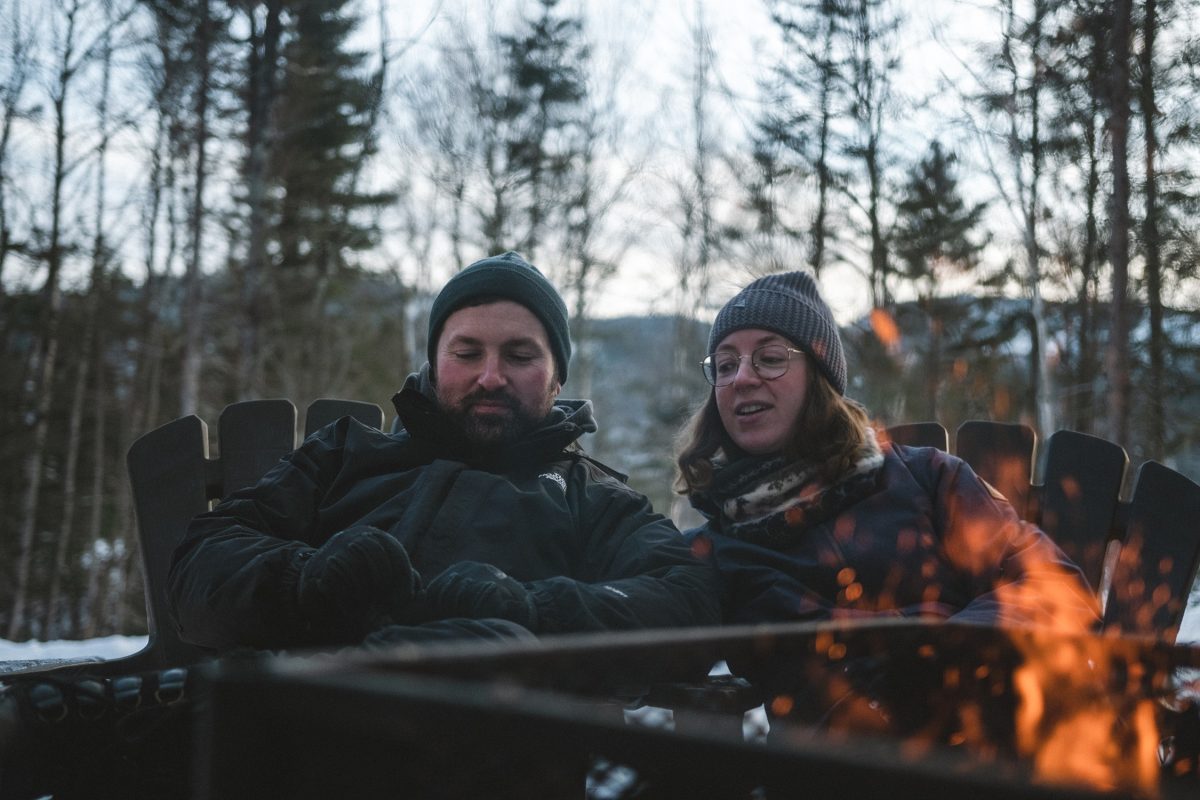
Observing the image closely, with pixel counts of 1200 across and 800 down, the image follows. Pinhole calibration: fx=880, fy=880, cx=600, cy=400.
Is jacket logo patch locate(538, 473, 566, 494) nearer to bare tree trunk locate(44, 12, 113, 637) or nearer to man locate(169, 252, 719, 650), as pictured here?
man locate(169, 252, 719, 650)

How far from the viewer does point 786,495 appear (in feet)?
7.61

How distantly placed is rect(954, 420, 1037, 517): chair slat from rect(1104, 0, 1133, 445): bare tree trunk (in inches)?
216

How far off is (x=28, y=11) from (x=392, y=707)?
12803 millimetres

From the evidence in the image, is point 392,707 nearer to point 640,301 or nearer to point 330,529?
point 330,529

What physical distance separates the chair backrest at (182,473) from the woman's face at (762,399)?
4.63 feet

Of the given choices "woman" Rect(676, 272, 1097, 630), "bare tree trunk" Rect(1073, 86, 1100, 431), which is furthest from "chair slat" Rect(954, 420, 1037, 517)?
"bare tree trunk" Rect(1073, 86, 1100, 431)

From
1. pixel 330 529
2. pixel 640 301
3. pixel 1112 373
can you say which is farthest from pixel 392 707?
pixel 640 301

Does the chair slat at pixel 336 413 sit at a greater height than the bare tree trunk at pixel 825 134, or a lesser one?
lesser

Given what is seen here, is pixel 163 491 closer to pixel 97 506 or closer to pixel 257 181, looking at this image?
pixel 257 181

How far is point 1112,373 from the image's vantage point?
7.83 m

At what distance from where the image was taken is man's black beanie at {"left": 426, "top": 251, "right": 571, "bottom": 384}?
2332mm

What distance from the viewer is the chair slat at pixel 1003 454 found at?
285 centimetres

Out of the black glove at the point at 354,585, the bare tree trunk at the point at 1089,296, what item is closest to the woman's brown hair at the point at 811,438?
the black glove at the point at 354,585

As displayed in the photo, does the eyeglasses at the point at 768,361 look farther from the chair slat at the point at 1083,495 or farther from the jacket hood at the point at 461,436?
the chair slat at the point at 1083,495
